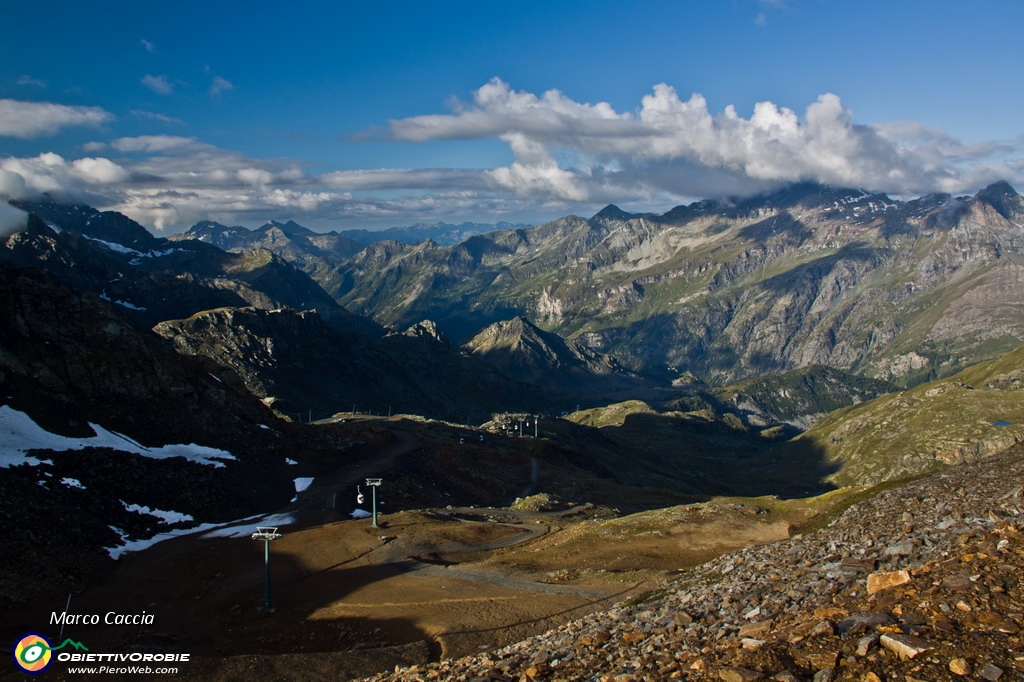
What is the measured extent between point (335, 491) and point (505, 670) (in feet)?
261

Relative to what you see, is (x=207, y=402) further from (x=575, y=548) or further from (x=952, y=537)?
(x=952, y=537)

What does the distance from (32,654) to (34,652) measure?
37cm

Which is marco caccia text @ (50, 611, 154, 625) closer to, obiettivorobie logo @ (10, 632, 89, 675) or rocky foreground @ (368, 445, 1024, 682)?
obiettivorobie logo @ (10, 632, 89, 675)

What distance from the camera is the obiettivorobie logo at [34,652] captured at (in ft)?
112

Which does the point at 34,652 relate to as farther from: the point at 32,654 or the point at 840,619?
the point at 840,619

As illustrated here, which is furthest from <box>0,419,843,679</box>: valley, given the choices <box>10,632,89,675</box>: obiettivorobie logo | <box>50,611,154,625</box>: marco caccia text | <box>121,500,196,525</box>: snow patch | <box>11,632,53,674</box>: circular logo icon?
<box>121,500,196,525</box>: snow patch

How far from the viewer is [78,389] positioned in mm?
91000

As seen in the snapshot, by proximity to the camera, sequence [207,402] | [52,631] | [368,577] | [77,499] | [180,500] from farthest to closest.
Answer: [207,402]
[180,500]
[77,499]
[368,577]
[52,631]

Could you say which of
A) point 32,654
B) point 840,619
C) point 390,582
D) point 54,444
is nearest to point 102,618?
point 32,654

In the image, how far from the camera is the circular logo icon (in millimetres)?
33969

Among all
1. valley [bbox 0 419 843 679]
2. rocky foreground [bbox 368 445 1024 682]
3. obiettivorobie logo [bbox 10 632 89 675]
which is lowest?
valley [bbox 0 419 843 679]

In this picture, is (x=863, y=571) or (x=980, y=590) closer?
(x=980, y=590)

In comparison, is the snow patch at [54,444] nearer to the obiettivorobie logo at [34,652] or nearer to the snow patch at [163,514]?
the snow patch at [163,514]

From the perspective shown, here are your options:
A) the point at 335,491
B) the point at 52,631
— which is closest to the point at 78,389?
the point at 335,491
